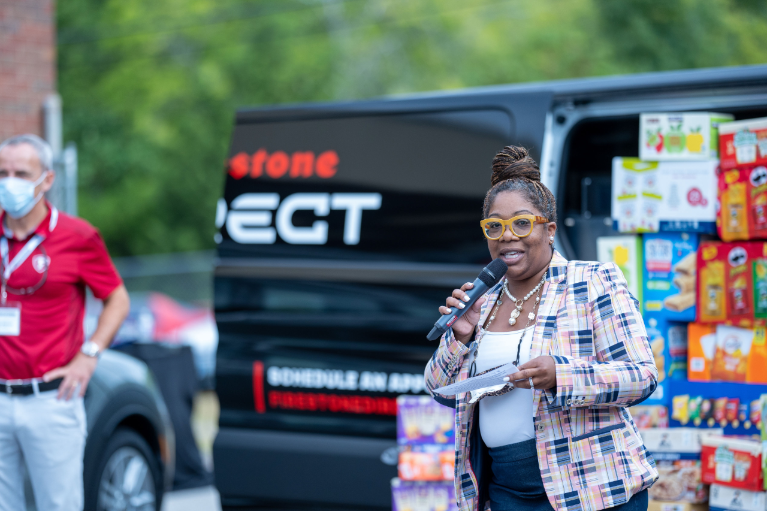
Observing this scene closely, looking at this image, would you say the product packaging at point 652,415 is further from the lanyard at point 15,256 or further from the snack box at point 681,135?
the lanyard at point 15,256

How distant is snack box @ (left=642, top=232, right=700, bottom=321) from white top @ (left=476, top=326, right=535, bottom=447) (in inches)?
66.4

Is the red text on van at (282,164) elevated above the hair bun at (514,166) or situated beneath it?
elevated above

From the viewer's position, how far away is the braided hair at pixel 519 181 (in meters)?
2.42

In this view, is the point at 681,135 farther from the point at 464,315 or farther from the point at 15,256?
the point at 15,256

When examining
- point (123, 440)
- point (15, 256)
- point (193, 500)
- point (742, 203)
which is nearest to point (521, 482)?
point (742, 203)

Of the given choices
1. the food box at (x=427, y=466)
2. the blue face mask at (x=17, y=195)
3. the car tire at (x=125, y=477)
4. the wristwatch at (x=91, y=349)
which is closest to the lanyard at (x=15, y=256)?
the blue face mask at (x=17, y=195)

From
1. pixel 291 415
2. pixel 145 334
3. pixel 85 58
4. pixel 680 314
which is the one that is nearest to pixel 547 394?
pixel 680 314

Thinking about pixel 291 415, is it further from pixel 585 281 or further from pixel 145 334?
pixel 145 334

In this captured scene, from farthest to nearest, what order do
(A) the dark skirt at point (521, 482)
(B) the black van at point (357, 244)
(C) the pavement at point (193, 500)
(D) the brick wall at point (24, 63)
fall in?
(D) the brick wall at point (24, 63)
(C) the pavement at point (193, 500)
(B) the black van at point (357, 244)
(A) the dark skirt at point (521, 482)

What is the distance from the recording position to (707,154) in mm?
3736

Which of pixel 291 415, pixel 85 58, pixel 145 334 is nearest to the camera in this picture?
pixel 291 415

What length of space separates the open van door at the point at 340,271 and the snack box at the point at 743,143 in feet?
2.62

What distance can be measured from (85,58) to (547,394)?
2077 cm

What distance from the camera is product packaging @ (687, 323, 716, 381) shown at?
3785 millimetres
